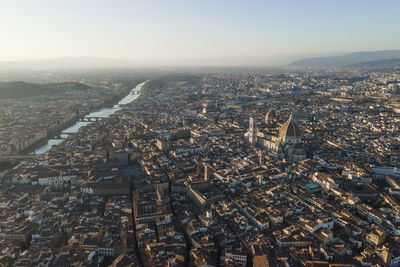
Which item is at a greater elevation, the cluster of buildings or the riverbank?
Result: the cluster of buildings

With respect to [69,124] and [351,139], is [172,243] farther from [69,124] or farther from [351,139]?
[69,124]

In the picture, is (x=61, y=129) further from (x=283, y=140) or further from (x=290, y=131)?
(x=290, y=131)

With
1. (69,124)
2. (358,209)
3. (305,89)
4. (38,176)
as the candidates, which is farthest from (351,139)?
(305,89)

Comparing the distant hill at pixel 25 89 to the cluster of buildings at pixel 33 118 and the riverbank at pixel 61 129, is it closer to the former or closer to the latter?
the cluster of buildings at pixel 33 118

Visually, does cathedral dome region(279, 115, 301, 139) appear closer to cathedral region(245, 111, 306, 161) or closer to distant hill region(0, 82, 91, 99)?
cathedral region(245, 111, 306, 161)

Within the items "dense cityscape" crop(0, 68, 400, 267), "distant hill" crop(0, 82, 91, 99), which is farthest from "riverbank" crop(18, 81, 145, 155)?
"distant hill" crop(0, 82, 91, 99)

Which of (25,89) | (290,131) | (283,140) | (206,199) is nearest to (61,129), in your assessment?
(283,140)
